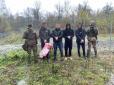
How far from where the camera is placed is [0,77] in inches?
456

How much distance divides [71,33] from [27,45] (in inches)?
80.8

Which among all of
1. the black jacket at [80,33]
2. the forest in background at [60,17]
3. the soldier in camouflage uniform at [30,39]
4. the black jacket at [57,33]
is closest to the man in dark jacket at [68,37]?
the black jacket at [80,33]

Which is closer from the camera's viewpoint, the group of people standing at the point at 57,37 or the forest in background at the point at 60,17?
the group of people standing at the point at 57,37

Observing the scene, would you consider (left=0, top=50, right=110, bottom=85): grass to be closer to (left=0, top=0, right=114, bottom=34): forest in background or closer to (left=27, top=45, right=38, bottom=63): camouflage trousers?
(left=27, top=45, right=38, bottom=63): camouflage trousers

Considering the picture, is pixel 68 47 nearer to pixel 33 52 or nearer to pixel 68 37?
pixel 68 37

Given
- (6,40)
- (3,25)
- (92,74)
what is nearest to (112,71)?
(92,74)

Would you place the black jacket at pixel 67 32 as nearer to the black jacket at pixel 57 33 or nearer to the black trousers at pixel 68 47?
the black trousers at pixel 68 47

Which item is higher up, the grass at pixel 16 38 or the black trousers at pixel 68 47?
the black trousers at pixel 68 47

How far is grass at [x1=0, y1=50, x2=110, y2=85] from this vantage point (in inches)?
432

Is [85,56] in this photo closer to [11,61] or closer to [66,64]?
[66,64]

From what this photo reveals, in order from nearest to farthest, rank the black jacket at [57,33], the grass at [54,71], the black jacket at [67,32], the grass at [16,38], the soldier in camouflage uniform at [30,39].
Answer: the grass at [54,71] → the soldier in camouflage uniform at [30,39] → the black jacket at [57,33] → the black jacket at [67,32] → the grass at [16,38]

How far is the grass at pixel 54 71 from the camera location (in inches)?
432

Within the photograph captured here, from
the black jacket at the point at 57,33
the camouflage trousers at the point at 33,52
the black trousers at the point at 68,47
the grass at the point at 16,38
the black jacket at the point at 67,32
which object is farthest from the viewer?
the grass at the point at 16,38

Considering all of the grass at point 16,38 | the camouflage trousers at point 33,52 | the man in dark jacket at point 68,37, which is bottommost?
the grass at point 16,38
